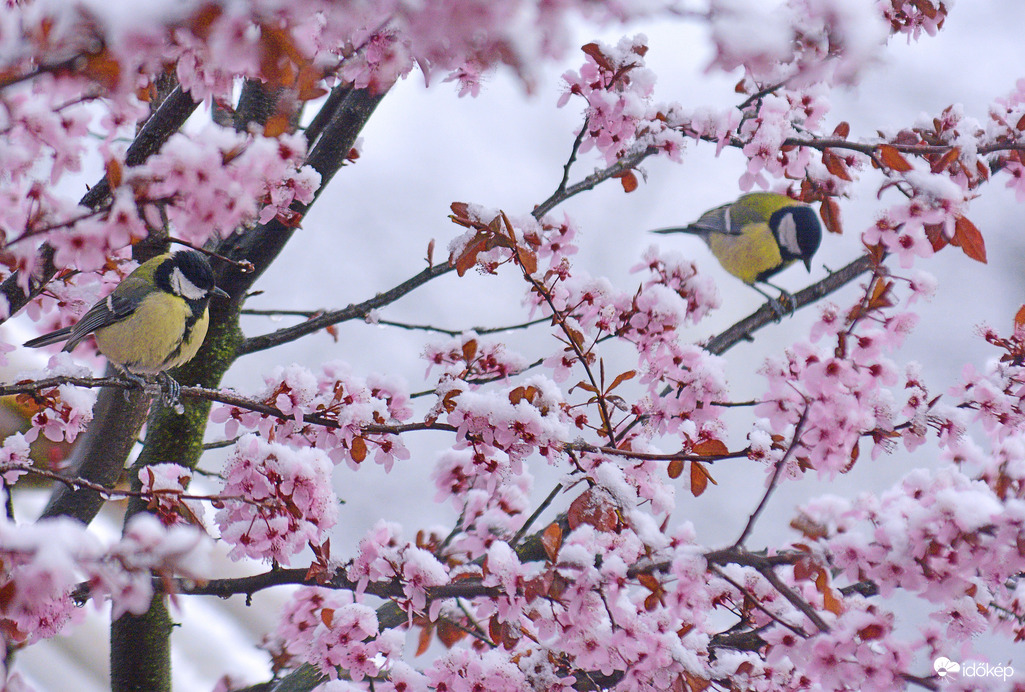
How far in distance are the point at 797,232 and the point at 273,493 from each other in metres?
1.63

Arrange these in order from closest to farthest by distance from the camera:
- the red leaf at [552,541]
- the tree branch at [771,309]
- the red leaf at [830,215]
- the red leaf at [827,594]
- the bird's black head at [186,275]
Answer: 1. the red leaf at [827,594]
2. the red leaf at [552,541]
3. the red leaf at [830,215]
4. the bird's black head at [186,275]
5. the tree branch at [771,309]

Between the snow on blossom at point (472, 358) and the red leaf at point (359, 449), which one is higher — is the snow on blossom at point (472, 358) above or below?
above

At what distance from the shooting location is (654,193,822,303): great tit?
2.08m

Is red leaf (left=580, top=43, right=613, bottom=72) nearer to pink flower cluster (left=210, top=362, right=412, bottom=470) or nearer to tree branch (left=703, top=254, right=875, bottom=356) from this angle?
tree branch (left=703, top=254, right=875, bottom=356)

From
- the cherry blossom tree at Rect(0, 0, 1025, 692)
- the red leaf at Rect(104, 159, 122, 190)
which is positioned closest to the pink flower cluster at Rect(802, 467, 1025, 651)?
the cherry blossom tree at Rect(0, 0, 1025, 692)

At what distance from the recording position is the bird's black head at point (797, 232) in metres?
2.06

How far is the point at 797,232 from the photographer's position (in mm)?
2070

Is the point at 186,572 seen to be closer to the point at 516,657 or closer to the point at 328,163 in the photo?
the point at 516,657

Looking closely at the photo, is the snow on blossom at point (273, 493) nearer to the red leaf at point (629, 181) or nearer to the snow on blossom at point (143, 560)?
the snow on blossom at point (143, 560)

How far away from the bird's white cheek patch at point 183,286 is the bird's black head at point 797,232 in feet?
5.30

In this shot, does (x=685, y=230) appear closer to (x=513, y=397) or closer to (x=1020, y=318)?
(x=1020, y=318)

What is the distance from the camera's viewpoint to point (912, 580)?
3.19 ft

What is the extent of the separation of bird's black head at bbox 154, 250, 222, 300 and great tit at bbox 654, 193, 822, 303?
1.34 m

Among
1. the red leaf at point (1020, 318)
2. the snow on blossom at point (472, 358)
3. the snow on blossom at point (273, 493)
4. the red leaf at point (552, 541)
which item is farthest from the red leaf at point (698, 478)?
the red leaf at point (1020, 318)
